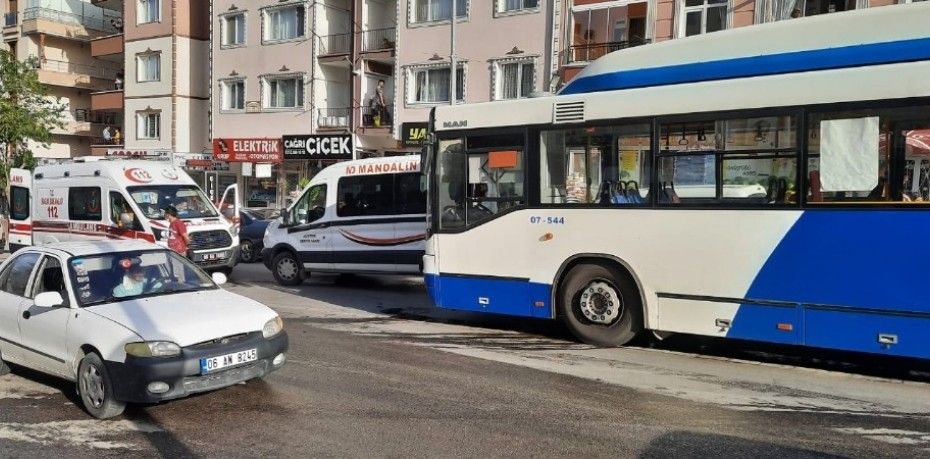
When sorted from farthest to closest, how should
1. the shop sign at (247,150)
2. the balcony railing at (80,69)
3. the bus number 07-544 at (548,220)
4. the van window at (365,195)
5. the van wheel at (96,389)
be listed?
the balcony railing at (80,69) < the shop sign at (247,150) < the van window at (365,195) < the bus number 07-544 at (548,220) < the van wheel at (96,389)

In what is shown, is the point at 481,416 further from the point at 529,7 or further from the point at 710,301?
the point at 529,7

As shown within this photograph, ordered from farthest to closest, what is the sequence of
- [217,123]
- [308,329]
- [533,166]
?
1. [217,123]
2. [308,329]
3. [533,166]

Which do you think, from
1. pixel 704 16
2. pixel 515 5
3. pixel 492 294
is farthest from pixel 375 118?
pixel 492 294

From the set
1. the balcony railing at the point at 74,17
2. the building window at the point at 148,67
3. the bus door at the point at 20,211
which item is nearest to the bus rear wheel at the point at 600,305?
the bus door at the point at 20,211

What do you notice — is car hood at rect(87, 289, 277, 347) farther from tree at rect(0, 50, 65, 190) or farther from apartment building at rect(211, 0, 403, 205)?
tree at rect(0, 50, 65, 190)

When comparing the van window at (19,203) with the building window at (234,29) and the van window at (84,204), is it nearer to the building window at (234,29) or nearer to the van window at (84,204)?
the van window at (84,204)

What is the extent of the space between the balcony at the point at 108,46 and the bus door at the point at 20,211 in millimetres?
25228

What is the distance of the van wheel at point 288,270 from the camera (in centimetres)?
1505

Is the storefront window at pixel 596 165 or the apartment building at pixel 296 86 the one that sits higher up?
the apartment building at pixel 296 86

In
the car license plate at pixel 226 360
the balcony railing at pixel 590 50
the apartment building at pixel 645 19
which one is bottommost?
the car license plate at pixel 226 360

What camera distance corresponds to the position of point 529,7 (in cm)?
2520

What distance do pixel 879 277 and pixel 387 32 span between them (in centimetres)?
2608

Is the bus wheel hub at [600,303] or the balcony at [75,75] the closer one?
the bus wheel hub at [600,303]

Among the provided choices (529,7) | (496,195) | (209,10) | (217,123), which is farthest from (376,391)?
(209,10)
